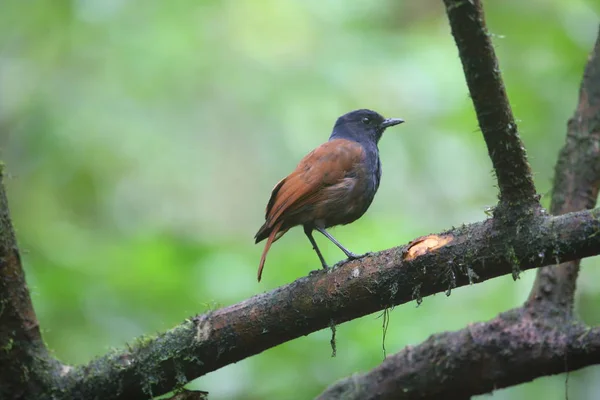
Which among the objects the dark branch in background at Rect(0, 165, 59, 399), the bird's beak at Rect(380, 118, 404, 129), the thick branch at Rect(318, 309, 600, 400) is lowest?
the thick branch at Rect(318, 309, 600, 400)

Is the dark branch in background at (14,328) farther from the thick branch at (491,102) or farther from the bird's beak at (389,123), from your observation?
the bird's beak at (389,123)

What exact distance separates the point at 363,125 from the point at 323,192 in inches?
42.0

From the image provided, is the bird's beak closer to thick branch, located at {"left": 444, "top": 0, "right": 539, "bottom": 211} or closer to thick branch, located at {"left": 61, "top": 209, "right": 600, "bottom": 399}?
thick branch, located at {"left": 61, "top": 209, "right": 600, "bottom": 399}

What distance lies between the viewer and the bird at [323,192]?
4.11 metres

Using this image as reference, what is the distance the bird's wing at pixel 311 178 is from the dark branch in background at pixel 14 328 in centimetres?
139

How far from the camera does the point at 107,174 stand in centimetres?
718

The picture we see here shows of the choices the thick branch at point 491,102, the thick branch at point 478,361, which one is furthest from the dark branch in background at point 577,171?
the thick branch at point 491,102

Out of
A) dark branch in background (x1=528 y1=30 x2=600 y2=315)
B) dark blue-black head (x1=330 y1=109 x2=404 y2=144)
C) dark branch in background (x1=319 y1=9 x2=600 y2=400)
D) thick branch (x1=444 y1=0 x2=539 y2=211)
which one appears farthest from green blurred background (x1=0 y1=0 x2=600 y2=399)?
thick branch (x1=444 y1=0 x2=539 y2=211)

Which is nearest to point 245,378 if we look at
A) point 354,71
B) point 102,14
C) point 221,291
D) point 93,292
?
point 221,291

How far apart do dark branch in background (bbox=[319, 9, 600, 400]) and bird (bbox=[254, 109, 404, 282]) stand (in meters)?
0.77

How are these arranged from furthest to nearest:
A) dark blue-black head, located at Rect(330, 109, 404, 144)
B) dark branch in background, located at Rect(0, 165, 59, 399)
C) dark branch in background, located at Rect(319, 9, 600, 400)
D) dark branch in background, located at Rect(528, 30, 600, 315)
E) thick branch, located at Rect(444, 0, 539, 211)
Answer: dark blue-black head, located at Rect(330, 109, 404, 144)
dark branch in background, located at Rect(528, 30, 600, 315)
dark branch in background, located at Rect(0, 165, 59, 399)
dark branch in background, located at Rect(319, 9, 600, 400)
thick branch, located at Rect(444, 0, 539, 211)

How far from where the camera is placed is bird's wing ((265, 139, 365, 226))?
4.09 meters

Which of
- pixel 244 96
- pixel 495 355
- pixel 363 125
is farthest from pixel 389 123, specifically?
pixel 244 96

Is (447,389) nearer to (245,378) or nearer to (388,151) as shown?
(245,378)
